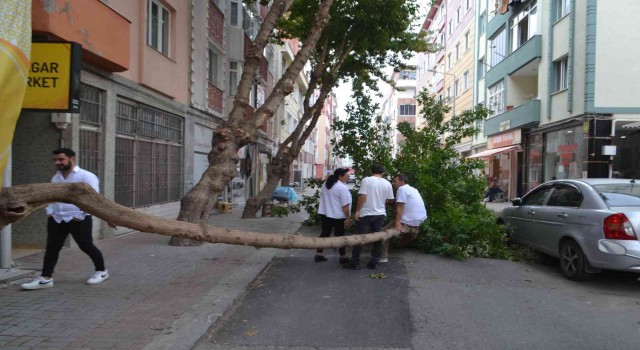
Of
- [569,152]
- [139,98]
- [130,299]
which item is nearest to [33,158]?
[139,98]

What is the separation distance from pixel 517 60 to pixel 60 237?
23.7 meters

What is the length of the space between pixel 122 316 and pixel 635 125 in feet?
59.0

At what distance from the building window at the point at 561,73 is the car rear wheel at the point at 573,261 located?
15562mm

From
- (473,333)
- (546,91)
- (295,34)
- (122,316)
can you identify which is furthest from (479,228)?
(546,91)

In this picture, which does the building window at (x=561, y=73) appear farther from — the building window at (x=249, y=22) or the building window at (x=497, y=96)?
the building window at (x=249, y=22)

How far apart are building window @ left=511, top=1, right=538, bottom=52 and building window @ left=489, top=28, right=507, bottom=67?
2.93 ft

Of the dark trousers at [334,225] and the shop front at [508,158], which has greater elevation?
the shop front at [508,158]

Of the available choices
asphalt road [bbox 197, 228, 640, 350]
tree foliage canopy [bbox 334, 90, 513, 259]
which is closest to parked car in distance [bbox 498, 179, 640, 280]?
asphalt road [bbox 197, 228, 640, 350]

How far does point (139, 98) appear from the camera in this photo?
11016 mm

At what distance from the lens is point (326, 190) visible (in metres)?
7.91

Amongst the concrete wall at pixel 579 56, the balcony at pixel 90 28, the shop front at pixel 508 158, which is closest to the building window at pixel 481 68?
the shop front at pixel 508 158

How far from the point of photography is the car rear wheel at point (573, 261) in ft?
21.4

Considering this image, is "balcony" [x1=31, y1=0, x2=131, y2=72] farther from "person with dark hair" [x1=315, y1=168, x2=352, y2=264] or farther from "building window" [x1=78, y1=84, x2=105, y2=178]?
"person with dark hair" [x1=315, y1=168, x2=352, y2=264]

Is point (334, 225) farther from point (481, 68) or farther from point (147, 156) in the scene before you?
point (481, 68)
